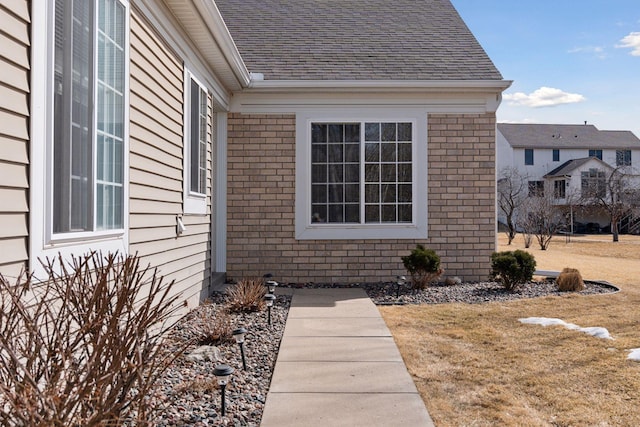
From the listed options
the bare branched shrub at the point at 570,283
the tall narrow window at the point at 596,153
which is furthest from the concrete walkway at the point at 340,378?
the tall narrow window at the point at 596,153

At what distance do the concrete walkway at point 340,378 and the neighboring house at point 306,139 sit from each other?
1.70m

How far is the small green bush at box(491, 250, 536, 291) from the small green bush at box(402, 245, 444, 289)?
0.93 metres

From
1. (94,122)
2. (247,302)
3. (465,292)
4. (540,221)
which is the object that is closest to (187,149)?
(247,302)

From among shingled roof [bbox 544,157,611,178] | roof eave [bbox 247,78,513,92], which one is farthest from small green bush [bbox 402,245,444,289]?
shingled roof [bbox 544,157,611,178]

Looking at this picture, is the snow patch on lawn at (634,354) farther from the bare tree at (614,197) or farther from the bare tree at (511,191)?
the bare tree at (511,191)

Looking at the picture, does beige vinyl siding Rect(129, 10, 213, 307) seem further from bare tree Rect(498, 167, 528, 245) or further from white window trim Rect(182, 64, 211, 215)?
bare tree Rect(498, 167, 528, 245)

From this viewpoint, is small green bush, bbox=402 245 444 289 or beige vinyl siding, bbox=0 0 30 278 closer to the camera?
beige vinyl siding, bbox=0 0 30 278

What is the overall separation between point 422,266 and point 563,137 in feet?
121

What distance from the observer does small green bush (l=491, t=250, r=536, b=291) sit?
834 cm

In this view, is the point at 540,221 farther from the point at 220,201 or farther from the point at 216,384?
the point at 216,384

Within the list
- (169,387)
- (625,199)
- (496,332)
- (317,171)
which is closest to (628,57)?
(625,199)

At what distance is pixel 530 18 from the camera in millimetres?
16578

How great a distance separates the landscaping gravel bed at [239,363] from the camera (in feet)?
11.2

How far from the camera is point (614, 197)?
94.4 feet
